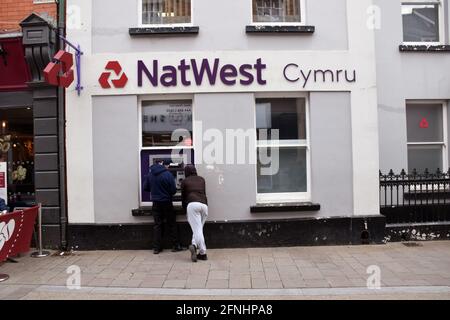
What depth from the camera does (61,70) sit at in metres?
7.59

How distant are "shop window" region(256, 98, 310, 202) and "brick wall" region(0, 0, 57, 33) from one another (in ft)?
15.3

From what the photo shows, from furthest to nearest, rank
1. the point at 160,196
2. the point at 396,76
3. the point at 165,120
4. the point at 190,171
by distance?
the point at 396,76 → the point at 165,120 → the point at 160,196 → the point at 190,171

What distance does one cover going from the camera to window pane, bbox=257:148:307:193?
334 inches

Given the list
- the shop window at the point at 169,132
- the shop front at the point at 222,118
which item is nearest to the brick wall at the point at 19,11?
the shop front at the point at 222,118

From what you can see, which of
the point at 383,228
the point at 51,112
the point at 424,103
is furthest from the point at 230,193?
the point at 424,103

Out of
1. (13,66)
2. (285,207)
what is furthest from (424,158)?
(13,66)

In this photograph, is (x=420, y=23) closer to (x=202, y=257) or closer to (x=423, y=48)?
(x=423, y=48)

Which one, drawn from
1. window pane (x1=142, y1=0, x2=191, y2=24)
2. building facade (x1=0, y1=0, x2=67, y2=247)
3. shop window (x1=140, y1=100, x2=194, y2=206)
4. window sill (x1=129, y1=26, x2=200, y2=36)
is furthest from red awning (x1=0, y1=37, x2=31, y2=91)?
window pane (x1=142, y1=0, x2=191, y2=24)

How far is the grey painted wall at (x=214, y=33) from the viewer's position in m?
8.13

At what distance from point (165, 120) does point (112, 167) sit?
1.40 metres

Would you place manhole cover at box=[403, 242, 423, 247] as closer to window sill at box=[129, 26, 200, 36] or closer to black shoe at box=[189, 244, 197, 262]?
black shoe at box=[189, 244, 197, 262]

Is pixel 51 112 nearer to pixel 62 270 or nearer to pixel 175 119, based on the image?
pixel 175 119

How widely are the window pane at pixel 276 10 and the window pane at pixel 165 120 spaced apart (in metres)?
2.38

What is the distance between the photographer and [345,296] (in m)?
5.44
